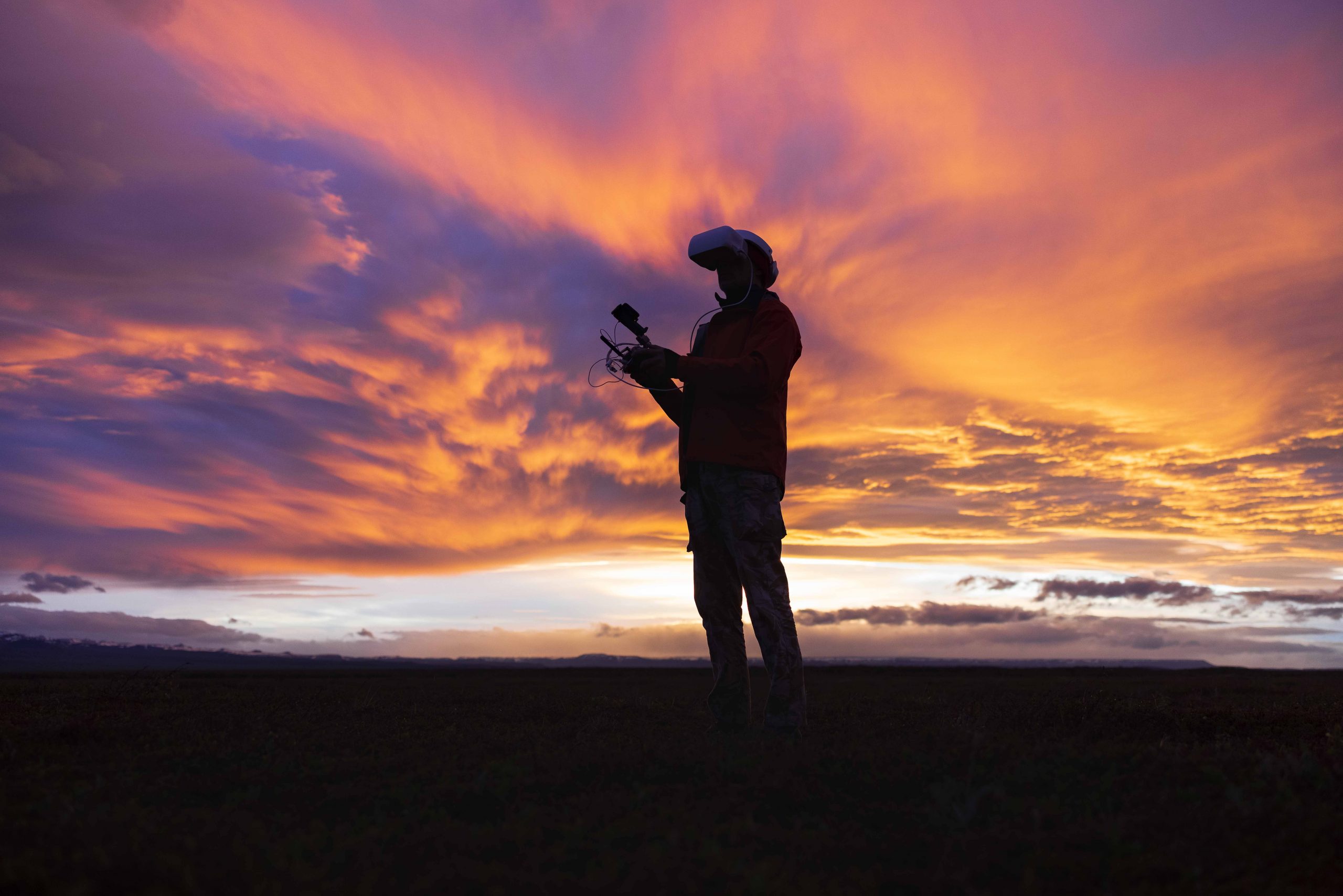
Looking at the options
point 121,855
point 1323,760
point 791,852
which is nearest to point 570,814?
point 791,852

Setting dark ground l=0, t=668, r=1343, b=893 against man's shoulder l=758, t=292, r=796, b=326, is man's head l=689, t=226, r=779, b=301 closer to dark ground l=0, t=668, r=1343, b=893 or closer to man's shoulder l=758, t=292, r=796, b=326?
man's shoulder l=758, t=292, r=796, b=326

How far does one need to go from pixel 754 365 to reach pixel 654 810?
11.1 ft

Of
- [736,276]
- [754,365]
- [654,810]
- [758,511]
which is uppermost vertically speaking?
[736,276]

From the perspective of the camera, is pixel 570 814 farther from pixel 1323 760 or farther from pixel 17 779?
pixel 1323 760

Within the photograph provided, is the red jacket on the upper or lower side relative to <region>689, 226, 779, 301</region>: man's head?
lower

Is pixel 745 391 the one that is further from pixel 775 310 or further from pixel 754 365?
pixel 775 310

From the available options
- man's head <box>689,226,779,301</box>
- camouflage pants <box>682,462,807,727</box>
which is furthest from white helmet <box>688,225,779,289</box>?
camouflage pants <box>682,462,807,727</box>

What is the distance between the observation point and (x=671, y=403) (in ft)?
22.9

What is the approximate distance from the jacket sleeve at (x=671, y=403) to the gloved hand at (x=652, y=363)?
665 mm

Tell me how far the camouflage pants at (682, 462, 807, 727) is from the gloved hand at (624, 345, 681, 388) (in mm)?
Result: 785

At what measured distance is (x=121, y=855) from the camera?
252cm

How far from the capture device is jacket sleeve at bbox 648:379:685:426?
22.8 ft

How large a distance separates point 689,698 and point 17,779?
7.30 metres

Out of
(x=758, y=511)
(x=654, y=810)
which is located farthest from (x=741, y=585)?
(x=654, y=810)
